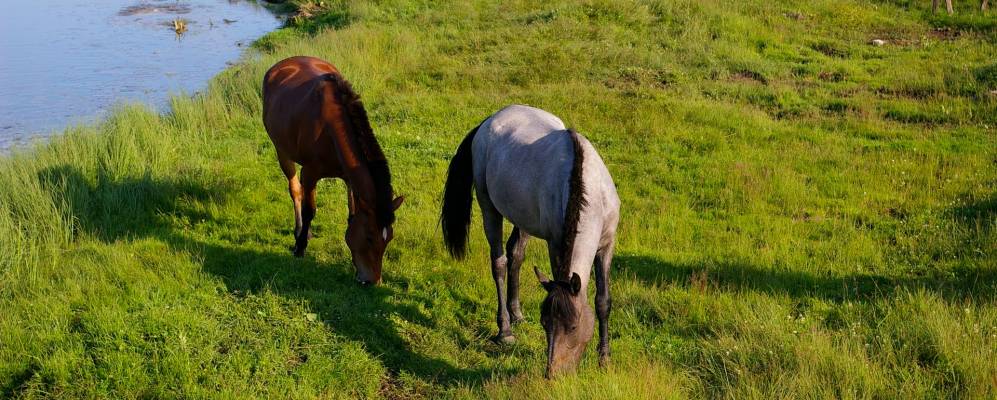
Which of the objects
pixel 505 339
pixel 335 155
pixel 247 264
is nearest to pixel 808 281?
pixel 505 339

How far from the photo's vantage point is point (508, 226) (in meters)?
8.08

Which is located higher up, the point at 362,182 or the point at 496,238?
the point at 362,182

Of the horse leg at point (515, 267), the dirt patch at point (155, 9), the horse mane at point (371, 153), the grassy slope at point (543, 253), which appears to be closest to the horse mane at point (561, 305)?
the grassy slope at point (543, 253)

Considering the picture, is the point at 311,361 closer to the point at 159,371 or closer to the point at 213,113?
the point at 159,371

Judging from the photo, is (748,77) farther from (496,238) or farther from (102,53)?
(102,53)

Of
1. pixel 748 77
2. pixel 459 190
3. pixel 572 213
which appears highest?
pixel 572 213

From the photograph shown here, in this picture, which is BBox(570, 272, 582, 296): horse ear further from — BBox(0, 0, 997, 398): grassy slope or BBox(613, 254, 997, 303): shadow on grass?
BBox(613, 254, 997, 303): shadow on grass

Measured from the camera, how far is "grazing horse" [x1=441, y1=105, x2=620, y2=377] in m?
4.47

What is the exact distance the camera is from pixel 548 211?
5.05m

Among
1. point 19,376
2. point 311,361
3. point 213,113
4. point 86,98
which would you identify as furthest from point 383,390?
point 86,98

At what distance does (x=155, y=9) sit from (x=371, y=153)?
72.5ft

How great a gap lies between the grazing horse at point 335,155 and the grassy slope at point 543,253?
381 millimetres

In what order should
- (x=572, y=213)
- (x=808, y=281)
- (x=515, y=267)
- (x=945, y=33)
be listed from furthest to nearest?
(x=945, y=33) < (x=808, y=281) < (x=515, y=267) < (x=572, y=213)

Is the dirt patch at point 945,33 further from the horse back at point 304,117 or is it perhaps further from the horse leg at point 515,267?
the horse leg at point 515,267
